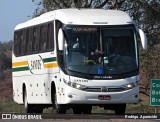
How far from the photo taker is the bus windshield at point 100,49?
70.2 ft

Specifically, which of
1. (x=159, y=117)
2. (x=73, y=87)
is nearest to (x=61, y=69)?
(x=73, y=87)

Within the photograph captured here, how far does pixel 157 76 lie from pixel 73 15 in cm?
1219

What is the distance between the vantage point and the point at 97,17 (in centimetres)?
2231

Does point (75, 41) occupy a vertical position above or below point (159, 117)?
above

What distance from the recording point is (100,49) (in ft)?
71.1

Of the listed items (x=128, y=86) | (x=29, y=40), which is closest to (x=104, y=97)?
(x=128, y=86)

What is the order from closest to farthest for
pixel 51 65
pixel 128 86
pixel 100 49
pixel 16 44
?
pixel 128 86 < pixel 100 49 < pixel 51 65 < pixel 16 44

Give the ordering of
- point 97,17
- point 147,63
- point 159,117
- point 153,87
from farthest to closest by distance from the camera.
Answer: point 147,63 → point 153,87 → point 97,17 → point 159,117

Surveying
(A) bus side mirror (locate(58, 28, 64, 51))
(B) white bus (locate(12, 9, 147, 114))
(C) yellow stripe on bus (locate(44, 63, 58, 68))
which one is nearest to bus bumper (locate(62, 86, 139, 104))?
(B) white bus (locate(12, 9, 147, 114))

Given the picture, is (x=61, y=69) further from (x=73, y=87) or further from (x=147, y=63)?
(x=147, y=63)

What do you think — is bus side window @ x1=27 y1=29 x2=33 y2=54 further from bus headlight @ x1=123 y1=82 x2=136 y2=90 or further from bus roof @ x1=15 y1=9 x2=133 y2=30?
bus headlight @ x1=123 y1=82 x2=136 y2=90

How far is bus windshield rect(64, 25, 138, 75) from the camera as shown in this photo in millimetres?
21406

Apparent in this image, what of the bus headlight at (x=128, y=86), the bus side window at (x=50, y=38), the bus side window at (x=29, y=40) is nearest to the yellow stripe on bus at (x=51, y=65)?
the bus side window at (x=50, y=38)

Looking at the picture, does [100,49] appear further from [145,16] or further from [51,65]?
[145,16]
